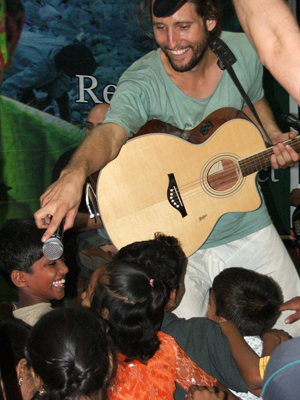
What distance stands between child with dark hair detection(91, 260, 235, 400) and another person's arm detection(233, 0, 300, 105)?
4.06 feet

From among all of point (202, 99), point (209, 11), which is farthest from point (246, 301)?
point (209, 11)

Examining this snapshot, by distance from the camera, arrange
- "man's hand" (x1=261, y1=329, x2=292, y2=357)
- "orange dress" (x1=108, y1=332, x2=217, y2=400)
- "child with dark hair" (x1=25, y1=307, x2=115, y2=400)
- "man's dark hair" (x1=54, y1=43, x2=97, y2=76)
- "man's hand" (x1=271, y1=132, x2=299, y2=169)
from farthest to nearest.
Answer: "man's dark hair" (x1=54, y1=43, x2=97, y2=76), "man's hand" (x1=271, y1=132, x2=299, y2=169), "man's hand" (x1=261, y1=329, x2=292, y2=357), "orange dress" (x1=108, y1=332, x2=217, y2=400), "child with dark hair" (x1=25, y1=307, x2=115, y2=400)

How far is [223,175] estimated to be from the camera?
2.50 metres

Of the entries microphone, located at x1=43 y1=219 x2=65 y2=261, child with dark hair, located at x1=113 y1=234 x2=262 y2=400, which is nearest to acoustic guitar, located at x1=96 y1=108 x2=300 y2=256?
child with dark hair, located at x1=113 y1=234 x2=262 y2=400

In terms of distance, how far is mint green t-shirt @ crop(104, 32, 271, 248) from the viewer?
2324 millimetres

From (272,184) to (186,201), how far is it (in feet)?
9.90

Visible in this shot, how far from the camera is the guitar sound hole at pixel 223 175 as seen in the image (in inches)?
98.4

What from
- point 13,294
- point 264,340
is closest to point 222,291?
point 264,340

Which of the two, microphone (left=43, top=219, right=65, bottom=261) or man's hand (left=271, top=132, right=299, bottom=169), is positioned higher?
man's hand (left=271, top=132, right=299, bottom=169)

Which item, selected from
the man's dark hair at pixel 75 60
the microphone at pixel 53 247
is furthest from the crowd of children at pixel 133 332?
the man's dark hair at pixel 75 60

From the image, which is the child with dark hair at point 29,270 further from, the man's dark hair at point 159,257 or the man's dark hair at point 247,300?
the man's dark hair at point 247,300

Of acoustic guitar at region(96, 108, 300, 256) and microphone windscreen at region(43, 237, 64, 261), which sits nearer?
microphone windscreen at region(43, 237, 64, 261)

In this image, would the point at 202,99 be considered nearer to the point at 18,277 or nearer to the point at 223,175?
the point at 223,175

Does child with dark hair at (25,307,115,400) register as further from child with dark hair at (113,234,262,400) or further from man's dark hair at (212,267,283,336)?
man's dark hair at (212,267,283,336)
